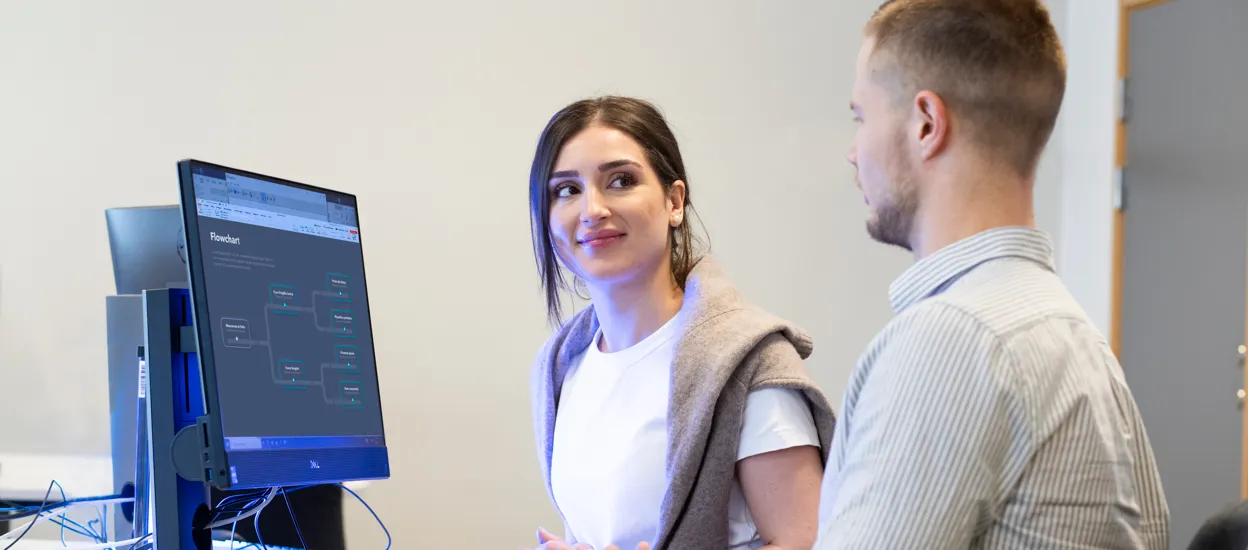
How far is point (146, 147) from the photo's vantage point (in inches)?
131

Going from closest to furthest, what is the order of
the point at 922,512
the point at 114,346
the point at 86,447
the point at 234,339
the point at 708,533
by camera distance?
the point at 922,512, the point at 234,339, the point at 708,533, the point at 114,346, the point at 86,447

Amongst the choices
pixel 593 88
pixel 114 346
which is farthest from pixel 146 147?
pixel 114 346

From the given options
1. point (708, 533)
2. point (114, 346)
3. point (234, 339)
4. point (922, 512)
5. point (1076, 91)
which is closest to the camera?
point (922, 512)

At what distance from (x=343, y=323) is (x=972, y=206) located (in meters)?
0.86

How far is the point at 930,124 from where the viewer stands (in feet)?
3.43

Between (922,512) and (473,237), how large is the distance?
2566 millimetres

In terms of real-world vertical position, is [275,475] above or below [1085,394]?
below

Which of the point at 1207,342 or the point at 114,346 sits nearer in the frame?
the point at 114,346

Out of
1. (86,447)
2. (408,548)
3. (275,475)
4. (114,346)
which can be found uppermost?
(114,346)

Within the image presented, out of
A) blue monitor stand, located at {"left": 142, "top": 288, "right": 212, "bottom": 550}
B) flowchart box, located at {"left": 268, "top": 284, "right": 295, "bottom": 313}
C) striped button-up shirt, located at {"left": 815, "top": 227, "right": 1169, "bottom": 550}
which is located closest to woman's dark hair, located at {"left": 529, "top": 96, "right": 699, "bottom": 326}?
flowchart box, located at {"left": 268, "top": 284, "right": 295, "bottom": 313}

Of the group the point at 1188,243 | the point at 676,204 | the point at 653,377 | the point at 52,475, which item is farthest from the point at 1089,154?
the point at 52,475

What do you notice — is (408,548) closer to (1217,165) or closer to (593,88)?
(593,88)

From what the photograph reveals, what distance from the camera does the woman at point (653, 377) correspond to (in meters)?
1.56

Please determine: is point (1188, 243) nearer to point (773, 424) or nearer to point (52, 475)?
point (773, 424)
